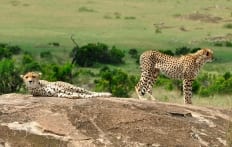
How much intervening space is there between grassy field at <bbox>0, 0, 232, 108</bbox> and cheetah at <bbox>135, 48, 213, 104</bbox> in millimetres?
13875

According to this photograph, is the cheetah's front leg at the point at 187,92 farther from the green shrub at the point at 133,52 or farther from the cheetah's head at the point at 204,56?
the green shrub at the point at 133,52

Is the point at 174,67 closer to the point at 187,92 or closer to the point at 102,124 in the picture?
the point at 187,92

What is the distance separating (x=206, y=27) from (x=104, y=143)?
35955 mm

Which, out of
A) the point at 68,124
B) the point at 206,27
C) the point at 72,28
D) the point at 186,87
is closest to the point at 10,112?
the point at 68,124

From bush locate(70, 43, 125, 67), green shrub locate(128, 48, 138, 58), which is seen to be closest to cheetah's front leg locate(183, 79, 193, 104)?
bush locate(70, 43, 125, 67)

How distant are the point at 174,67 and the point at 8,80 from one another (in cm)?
668

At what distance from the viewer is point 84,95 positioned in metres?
11.2

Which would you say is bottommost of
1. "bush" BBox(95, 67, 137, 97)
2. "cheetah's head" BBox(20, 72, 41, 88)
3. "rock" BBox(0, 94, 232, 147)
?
"bush" BBox(95, 67, 137, 97)

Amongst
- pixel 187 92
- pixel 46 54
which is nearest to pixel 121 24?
pixel 46 54

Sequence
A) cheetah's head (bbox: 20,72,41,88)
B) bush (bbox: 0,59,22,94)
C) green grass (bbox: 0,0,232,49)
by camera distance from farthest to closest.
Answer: green grass (bbox: 0,0,232,49) → bush (bbox: 0,59,22,94) → cheetah's head (bbox: 20,72,41,88)

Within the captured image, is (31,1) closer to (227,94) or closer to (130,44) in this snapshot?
(130,44)

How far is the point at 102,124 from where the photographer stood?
30.1 ft

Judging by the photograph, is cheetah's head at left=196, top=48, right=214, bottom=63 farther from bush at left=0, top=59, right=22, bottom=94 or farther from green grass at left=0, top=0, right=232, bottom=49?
green grass at left=0, top=0, right=232, bottom=49

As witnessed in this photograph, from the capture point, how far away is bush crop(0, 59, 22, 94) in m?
19.1
